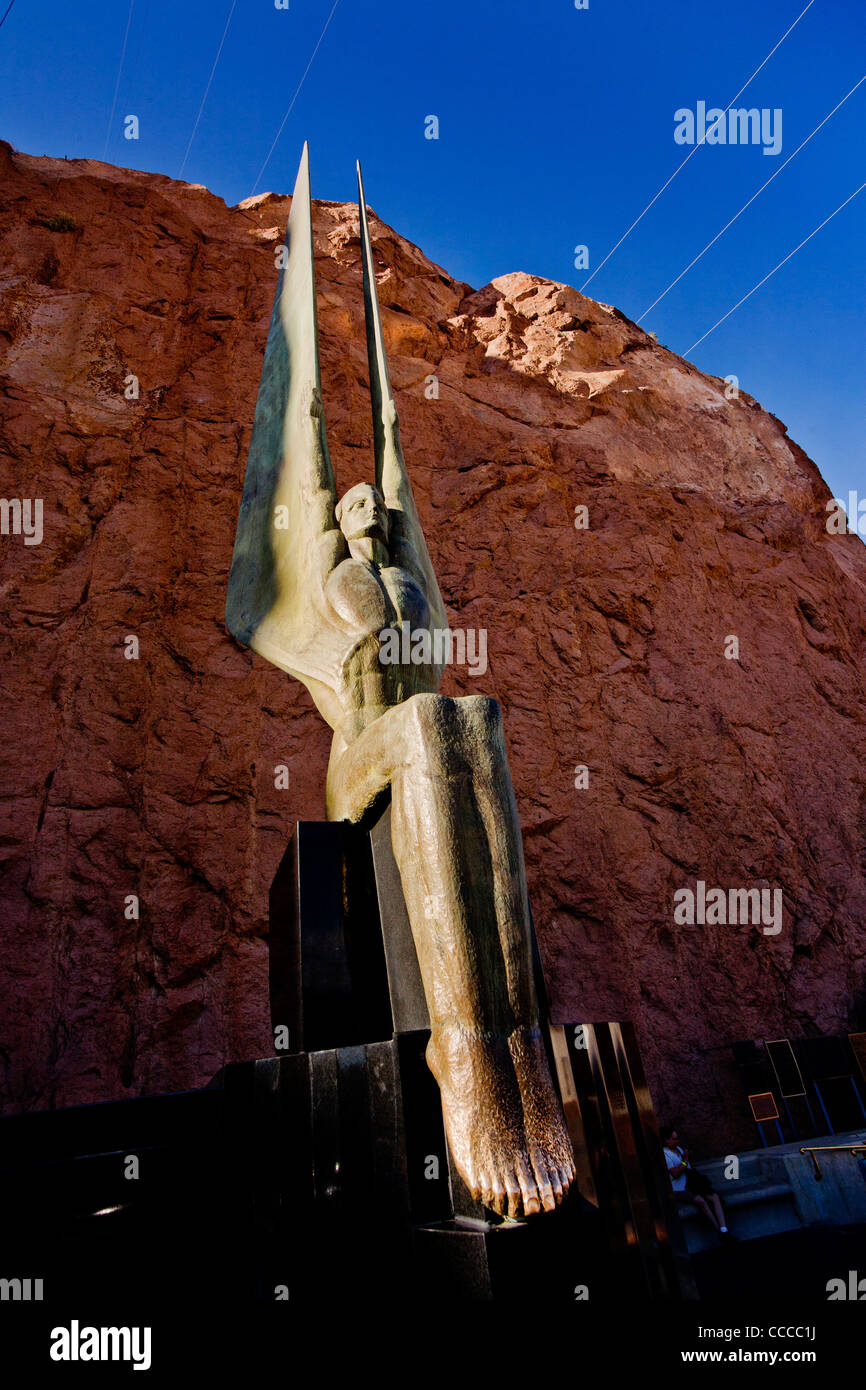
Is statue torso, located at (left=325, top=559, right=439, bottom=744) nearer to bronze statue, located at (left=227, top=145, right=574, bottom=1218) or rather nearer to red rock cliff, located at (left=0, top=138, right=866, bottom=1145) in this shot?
bronze statue, located at (left=227, top=145, right=574, bottom=1218)

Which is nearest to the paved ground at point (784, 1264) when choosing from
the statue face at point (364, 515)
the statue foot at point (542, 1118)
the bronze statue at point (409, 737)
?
the statue foot at point (542, 1118)

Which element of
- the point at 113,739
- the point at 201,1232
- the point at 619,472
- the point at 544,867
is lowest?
the point at 201,1232

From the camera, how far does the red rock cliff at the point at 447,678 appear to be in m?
4.88

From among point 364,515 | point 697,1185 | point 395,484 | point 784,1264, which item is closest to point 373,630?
point 364,515

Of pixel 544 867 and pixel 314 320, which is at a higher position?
pixel 314 320

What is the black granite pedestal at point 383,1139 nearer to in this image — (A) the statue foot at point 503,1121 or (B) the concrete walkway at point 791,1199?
(A) the statue foot at point 503,1121

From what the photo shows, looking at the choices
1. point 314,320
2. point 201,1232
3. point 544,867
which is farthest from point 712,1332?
point 544,867

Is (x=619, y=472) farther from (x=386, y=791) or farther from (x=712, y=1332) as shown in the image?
(x=712, y=1332)

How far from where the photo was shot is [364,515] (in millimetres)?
3111

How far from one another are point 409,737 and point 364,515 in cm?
133

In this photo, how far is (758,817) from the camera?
6570 millimetres

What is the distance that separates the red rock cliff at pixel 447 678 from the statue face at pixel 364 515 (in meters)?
2.84

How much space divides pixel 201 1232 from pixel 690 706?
229 inches

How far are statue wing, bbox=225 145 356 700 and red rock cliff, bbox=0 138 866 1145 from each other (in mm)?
2395
